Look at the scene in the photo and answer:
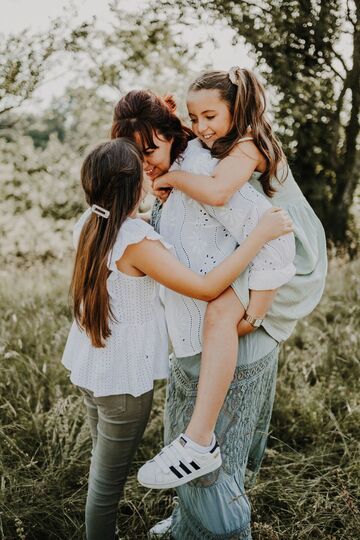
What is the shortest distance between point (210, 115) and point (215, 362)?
3.13 ft

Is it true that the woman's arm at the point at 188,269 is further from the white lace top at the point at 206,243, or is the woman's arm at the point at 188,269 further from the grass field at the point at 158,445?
the grass field at the point at 158,445

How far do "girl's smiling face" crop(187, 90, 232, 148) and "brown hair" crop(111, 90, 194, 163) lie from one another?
12cm

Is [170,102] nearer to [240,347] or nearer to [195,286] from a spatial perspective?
[195,286]

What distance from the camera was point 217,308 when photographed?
2.02 m

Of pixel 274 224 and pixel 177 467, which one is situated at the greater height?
pixel 274 224

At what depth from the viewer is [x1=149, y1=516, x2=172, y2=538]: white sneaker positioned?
8.04ft

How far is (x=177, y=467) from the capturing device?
6.45ft

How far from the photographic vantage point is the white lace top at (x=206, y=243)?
205 cm

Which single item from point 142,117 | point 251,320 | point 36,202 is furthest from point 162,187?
point 36,202

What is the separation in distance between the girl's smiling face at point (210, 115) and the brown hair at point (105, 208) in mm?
382

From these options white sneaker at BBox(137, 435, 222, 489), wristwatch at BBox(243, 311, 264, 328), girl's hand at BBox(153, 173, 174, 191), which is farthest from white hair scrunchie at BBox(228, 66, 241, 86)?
white sneaker at BBox(137, 435, 222, 489)

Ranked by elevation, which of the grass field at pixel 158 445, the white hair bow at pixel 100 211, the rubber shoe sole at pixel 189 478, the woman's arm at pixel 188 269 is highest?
the white hair bow at pixel 100 211

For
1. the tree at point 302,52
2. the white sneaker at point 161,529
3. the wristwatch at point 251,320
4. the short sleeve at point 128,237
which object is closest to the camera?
the short sleeve at point 128,237

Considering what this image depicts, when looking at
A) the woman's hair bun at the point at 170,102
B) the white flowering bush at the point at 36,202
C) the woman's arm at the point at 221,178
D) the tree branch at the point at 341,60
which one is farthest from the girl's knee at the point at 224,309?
the white flowering bush at the point at 36,202
